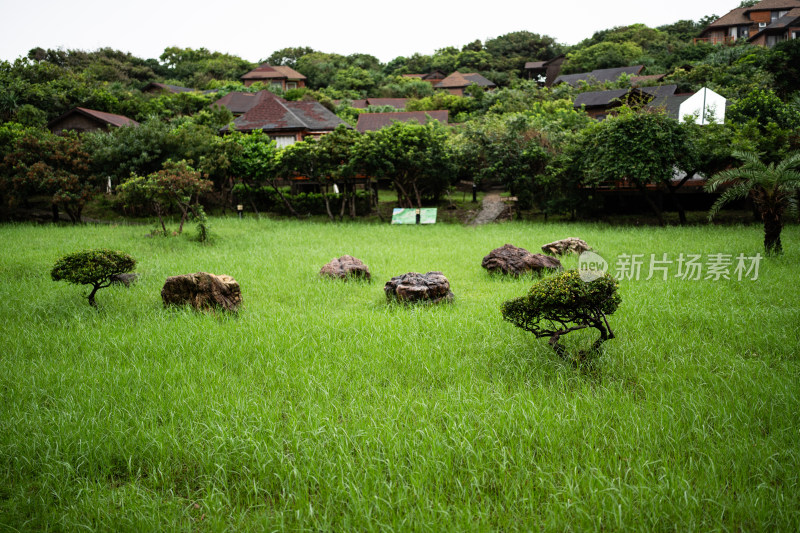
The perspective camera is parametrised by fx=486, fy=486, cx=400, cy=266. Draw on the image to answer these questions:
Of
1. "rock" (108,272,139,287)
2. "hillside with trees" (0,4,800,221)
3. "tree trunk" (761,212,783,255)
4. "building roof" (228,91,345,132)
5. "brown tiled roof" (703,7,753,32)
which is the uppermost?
"brown tiled roof" (703,7,753,32)

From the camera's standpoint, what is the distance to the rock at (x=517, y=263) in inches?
419

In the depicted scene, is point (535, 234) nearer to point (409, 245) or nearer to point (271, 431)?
point (409, 245)

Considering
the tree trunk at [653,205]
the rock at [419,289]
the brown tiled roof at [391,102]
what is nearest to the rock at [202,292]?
the rock at [419,289]

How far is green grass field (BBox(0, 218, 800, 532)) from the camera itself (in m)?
3.40

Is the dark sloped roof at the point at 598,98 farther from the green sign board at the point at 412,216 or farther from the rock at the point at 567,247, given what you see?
the rock at the point at 567,247

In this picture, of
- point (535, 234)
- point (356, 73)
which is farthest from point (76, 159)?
point (356, 73)

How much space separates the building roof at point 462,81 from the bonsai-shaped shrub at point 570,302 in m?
51.0

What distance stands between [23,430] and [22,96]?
29664mm

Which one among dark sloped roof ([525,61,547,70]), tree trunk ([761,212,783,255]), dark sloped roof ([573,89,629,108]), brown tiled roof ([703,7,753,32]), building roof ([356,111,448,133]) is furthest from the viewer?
dark sloped roof ([525,61,547,70])

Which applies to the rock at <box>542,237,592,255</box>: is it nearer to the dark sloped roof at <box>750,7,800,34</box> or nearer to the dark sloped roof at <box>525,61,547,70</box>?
the dark sloped roof at <box>750,7,800,34</box>

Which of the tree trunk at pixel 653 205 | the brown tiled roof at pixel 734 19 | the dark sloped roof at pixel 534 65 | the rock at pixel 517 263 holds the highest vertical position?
the brown tiled roof at pixel 734 19

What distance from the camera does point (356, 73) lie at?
54344 mm

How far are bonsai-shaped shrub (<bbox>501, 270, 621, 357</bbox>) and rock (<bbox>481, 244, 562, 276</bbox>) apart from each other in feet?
15.5

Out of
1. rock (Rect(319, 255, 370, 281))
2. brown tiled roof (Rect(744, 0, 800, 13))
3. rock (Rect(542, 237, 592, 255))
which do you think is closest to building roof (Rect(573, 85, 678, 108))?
rock (Rect(542, 237, 592, 255))
